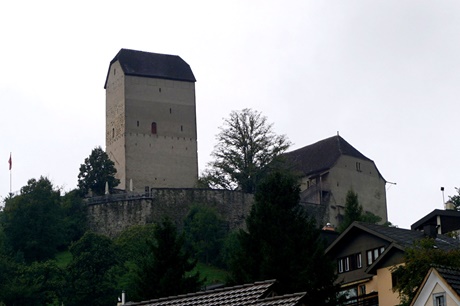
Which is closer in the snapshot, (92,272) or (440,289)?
(440,289)

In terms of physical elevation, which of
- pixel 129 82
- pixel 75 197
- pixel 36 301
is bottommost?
pixel 36 301

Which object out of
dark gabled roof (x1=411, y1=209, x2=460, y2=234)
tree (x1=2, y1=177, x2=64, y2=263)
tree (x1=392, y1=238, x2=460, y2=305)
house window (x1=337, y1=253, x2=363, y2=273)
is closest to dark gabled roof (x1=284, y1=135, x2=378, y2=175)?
tree (x1=2, y1=177, x2=64, y2=263)

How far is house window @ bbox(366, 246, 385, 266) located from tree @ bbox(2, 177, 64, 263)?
46506 mm

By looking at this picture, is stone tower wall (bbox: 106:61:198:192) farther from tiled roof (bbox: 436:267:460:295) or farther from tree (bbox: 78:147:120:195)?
tiled roof (bbox: 436:267:460:295)

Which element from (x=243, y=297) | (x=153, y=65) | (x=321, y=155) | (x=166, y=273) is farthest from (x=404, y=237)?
(x=153, y=65)

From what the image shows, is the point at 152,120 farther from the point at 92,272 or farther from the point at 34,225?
the point at 92,272

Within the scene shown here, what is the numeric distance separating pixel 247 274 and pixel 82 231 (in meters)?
56.0

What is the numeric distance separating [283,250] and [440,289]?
16.0 m

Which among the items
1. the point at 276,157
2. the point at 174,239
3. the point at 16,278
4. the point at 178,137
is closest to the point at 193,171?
the point at 178,137

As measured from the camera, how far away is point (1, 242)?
89.5 meters

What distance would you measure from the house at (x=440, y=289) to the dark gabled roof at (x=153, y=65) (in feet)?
292

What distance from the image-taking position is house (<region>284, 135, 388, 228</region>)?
10525cm

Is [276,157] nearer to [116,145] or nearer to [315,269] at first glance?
[116,145]

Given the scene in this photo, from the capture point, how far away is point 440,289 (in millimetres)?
22594
